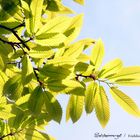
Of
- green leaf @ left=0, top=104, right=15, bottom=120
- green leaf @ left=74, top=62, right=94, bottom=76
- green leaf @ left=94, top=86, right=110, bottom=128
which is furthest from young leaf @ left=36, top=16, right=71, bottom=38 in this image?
green leaf @ left=0, top=104, right=15, bottom=120

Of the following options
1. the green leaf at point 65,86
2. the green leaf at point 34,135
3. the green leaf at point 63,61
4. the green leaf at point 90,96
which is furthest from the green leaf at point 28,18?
the green leaf at point 34,135

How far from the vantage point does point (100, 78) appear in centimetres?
216

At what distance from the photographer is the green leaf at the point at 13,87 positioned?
81.5 inches

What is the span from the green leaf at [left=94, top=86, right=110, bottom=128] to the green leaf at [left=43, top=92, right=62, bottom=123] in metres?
0.34

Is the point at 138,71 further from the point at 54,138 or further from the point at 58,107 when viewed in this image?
the point at 54,138

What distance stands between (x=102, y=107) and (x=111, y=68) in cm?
27

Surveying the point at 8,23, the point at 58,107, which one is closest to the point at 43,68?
the point at 58,107

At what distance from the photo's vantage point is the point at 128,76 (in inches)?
83.7

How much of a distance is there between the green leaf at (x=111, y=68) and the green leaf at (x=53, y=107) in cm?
37

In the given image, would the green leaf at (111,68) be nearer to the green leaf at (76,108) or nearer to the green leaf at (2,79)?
the green leaf at (76,108)

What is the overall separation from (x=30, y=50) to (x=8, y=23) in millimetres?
313

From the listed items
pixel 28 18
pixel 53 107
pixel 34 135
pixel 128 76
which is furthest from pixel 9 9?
pixel 34 135

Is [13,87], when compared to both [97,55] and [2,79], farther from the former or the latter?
[97,55]

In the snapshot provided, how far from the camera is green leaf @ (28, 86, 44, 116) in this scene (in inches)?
77.1
